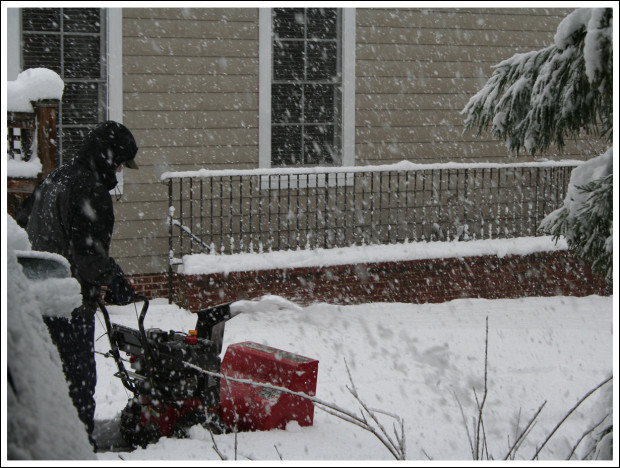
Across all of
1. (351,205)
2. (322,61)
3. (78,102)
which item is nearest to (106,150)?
(78,102)

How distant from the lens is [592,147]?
1152 centimetres

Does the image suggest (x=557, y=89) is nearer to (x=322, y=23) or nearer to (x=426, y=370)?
(x=426, y=370)

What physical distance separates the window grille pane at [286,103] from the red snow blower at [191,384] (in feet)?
17.8

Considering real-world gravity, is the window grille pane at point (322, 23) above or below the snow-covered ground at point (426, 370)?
above

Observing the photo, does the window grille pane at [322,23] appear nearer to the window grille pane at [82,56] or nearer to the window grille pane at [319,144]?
the window grille pane at [319,144]

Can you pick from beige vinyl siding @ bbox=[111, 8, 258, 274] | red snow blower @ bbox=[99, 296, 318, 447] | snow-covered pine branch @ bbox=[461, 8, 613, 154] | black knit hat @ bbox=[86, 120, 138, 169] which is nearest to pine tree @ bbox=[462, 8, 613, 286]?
snow-covered pine branch @ bbox=[461, 8, 613, 154]

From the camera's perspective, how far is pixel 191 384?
463cm

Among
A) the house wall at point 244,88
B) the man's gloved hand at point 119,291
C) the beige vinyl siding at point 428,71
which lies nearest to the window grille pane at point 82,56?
the house wall at point 244,88

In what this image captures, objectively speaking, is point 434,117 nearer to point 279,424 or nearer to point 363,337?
point 363,337

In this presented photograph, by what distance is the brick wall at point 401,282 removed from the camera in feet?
28.9

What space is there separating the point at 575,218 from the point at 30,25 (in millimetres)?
7413

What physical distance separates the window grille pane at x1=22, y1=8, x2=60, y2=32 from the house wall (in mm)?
870

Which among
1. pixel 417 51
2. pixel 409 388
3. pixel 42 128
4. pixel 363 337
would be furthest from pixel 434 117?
pixel 42 128

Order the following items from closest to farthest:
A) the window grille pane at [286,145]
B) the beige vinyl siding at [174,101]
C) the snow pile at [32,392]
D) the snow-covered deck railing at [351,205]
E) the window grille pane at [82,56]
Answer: the snow pile at [32,392] < the window grille pane at [82,56] < the beige vinyl siding at [174,101] < the snow-covered deck railing at [351,205] < the window grille pane at [286,145]
